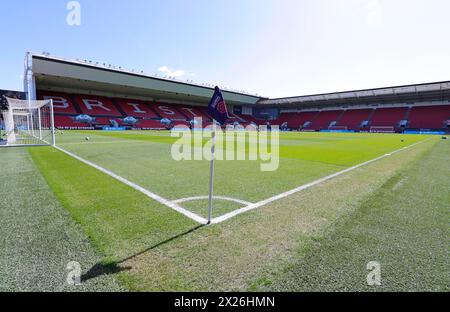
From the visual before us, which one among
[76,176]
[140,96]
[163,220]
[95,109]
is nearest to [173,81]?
[140,96]

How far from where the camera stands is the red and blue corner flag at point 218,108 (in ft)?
10.4

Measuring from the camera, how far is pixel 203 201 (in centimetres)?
444

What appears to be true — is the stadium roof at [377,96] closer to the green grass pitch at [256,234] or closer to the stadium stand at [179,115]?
the stadium stand at [179,115]

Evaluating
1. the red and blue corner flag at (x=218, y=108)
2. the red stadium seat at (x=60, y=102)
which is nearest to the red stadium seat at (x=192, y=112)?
the red stadium seat at (x=60, y=102)

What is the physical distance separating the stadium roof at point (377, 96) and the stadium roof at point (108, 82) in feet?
57.3

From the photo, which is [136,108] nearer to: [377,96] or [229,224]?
[229,224]

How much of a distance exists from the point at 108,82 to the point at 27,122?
17.3m

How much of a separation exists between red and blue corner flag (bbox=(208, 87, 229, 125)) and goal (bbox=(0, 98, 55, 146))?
48.2 feet

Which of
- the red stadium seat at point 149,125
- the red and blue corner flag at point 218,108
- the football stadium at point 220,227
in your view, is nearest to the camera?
the football stadium at point 220,227

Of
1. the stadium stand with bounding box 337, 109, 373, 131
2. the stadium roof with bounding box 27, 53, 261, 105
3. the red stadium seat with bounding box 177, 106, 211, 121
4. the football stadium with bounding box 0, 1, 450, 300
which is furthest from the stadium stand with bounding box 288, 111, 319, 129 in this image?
the football stadium with bounding box 0, 1, 450, 300

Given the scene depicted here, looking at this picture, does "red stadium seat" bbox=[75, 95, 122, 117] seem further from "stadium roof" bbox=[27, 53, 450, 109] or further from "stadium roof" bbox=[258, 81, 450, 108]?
"stadium roof" bbox=[258, 81, 450, 108]

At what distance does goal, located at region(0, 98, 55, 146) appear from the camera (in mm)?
15777

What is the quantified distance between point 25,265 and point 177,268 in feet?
5.14
